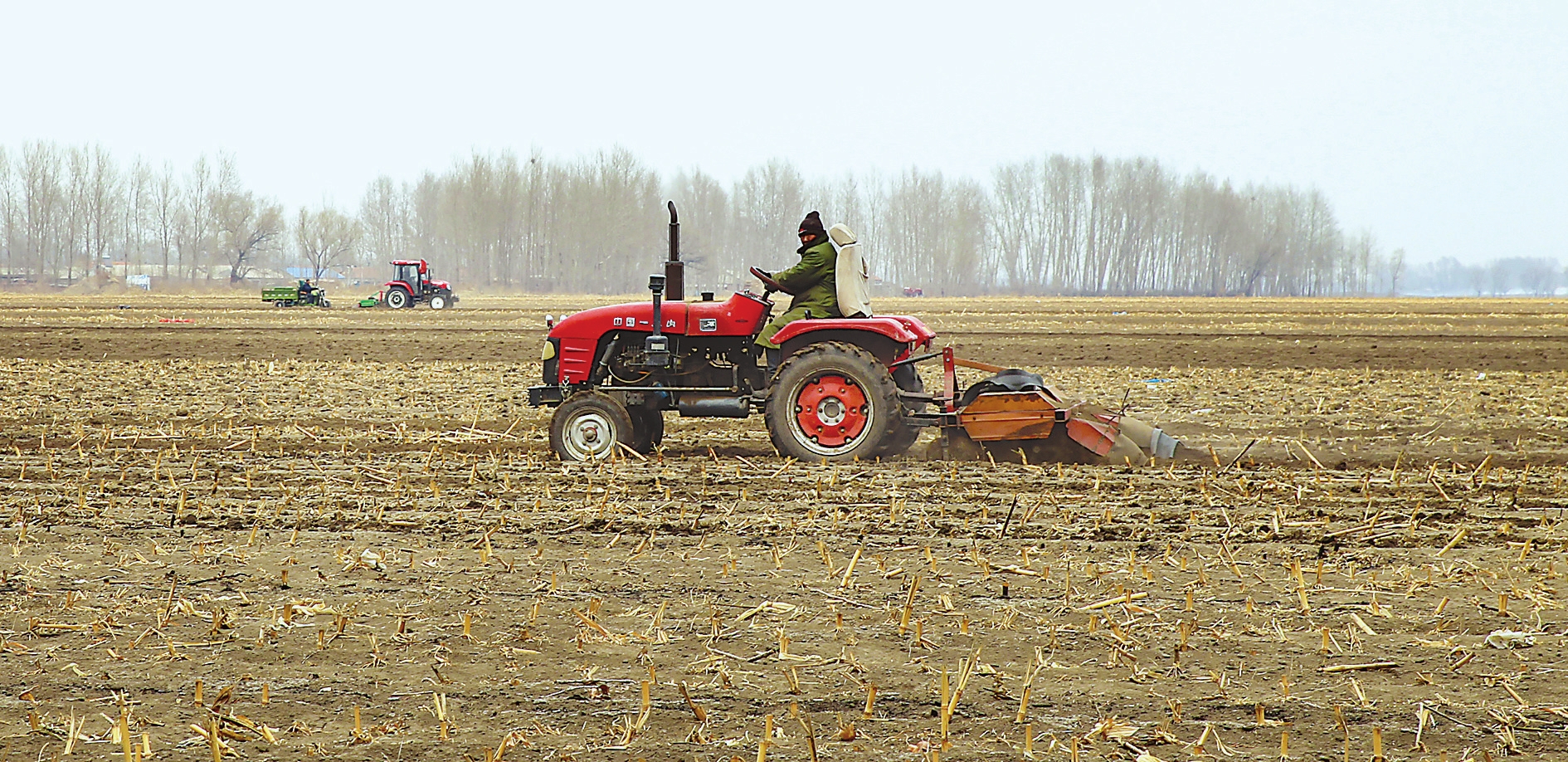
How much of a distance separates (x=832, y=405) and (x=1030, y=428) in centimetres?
127

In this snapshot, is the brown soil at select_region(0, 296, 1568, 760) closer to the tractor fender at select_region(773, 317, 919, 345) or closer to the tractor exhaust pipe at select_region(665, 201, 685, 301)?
the tractor fender at select_region(773, 317, 919, 345)

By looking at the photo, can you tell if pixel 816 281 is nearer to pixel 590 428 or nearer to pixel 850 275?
pixel 850 275

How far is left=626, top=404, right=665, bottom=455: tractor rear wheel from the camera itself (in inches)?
357

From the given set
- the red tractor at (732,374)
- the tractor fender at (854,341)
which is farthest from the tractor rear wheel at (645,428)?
the tractor fender at (854,341)

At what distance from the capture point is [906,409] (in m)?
8.62

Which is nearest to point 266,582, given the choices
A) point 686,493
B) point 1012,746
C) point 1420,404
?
point 686,493

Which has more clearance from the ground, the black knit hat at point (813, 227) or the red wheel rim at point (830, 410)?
the black knit hat at point (813, 227)

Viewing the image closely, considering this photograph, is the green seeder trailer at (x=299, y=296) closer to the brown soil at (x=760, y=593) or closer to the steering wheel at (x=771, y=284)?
the brown soil at (x=760, y=593)

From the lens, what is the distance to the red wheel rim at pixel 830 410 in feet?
28.2

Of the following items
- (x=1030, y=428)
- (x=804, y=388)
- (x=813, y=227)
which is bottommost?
(x=1030, y=428)

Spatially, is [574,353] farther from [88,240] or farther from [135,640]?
[88,240]

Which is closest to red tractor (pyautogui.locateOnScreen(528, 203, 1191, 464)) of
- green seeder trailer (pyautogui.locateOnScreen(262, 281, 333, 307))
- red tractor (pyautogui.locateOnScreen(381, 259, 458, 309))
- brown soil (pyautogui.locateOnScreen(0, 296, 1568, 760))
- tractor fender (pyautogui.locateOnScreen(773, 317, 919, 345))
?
tractor fender (pyautogui.locateOnScreen(773, 317, 919, 345))

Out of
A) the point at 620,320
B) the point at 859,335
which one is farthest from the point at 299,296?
the point at 859,335

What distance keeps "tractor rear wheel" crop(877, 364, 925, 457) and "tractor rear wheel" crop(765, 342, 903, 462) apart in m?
0.15
